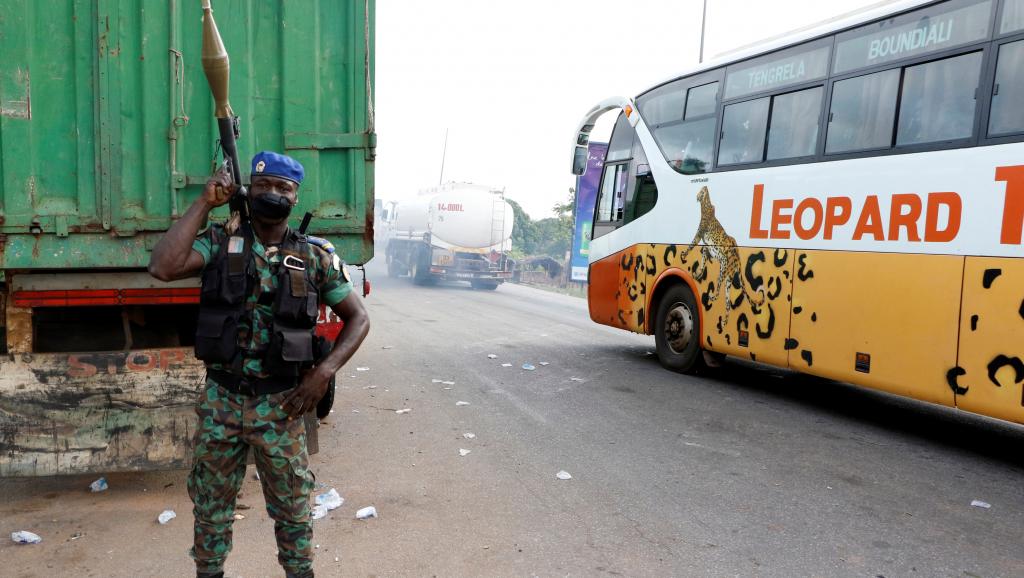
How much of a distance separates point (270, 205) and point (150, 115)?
204 centimetres

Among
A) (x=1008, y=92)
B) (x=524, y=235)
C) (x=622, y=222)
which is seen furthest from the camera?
(x=524, y=235)

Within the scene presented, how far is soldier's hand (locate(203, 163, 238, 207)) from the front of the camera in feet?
9.11

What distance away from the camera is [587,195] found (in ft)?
77.0

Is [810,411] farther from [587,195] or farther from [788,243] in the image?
[587,195]

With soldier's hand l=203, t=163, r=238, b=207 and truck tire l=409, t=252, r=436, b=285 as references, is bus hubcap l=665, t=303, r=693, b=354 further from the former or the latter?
truck tire l=409, t=252, r=436, b=285

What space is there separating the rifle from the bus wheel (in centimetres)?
636

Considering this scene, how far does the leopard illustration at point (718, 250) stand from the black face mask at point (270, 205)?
568 centimetres

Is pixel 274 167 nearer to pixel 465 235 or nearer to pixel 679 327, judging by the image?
pixel 679 327

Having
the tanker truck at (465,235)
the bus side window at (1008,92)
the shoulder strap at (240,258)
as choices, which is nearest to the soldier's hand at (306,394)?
the shoulder strap at (240,258)

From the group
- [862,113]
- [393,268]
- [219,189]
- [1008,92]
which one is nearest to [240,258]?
[219,189]

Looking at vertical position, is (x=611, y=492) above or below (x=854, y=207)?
below

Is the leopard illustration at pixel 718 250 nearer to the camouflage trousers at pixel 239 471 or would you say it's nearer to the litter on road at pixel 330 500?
the litter on road at pixel 330 500

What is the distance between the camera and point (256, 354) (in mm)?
2885

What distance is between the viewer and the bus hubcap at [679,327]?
8742mm
